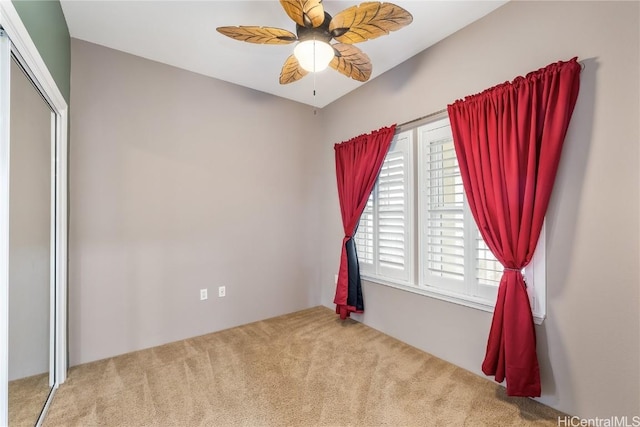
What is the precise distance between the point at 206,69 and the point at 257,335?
271 centimetres

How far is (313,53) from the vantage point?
174 cm

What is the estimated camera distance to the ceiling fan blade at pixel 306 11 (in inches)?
57.6

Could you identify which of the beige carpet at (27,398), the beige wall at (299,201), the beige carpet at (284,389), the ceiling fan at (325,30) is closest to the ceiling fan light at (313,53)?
the ceiling fan at (325,30)

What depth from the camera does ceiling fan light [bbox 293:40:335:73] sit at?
66.6 inches

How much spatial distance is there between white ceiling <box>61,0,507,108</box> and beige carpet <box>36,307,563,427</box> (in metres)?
2.66

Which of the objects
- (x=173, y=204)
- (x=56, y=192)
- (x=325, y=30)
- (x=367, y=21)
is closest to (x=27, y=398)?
(x=56, y=192)

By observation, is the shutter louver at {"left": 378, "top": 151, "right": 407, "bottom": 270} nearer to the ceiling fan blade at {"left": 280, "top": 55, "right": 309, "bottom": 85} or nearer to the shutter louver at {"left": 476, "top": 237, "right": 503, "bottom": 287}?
the shutter louver at {"left": 476, "top": 237, "right": 503, "bottom": 287}

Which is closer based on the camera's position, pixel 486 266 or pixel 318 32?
pixel 318 32

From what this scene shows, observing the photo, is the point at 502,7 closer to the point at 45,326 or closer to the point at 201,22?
the point at 201,22

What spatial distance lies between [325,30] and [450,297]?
6.98 feet

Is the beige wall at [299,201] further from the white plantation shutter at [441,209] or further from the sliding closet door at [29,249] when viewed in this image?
the sliding closet door at [29,249]

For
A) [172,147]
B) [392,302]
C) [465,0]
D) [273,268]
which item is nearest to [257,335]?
[273,268]

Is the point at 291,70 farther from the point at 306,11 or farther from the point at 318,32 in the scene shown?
the point at 306,11

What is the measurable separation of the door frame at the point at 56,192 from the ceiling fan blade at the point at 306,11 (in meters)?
1.19
